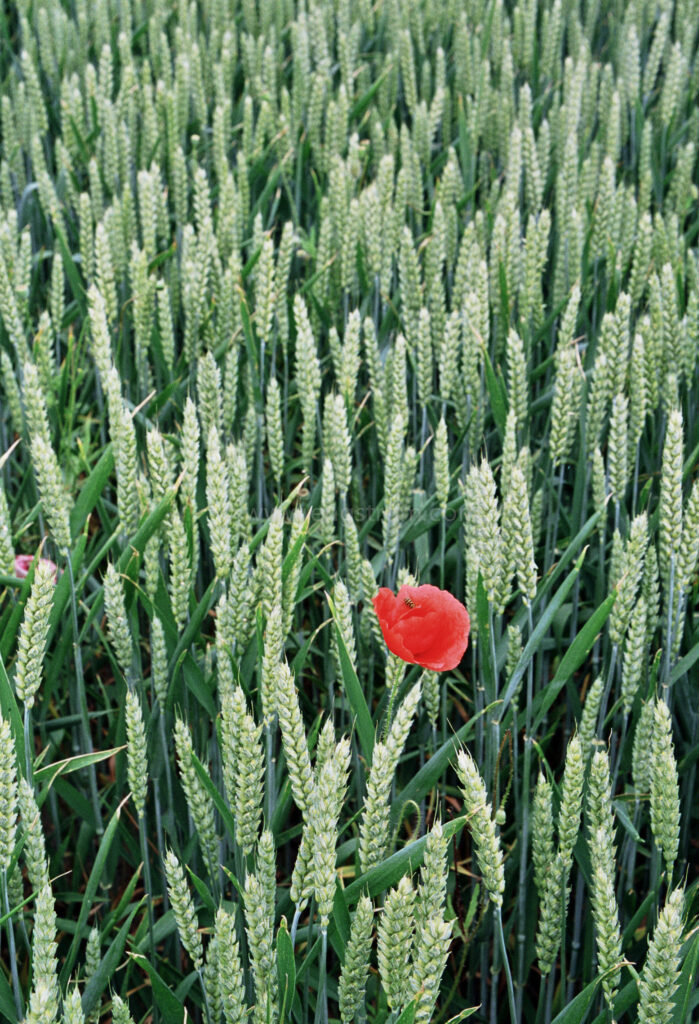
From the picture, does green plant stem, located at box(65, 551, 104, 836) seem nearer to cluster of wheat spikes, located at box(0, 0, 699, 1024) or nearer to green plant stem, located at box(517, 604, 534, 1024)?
cluster of wheat spikes, located at box(0, 0, 699, 1024)

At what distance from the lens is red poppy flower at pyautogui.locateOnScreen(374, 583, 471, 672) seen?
2.64ft

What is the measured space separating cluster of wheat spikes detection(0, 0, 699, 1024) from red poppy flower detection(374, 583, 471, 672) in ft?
0.13

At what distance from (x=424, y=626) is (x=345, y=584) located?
0.29 meters

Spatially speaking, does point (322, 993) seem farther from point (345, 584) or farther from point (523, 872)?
point (345, 584)

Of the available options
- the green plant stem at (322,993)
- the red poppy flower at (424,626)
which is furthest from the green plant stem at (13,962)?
the red poppy flower at (424,626)

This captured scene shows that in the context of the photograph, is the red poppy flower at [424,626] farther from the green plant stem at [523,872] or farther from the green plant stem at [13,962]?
the green plant stem at [13,962]

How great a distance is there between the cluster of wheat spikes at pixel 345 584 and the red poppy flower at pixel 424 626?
0.13ft

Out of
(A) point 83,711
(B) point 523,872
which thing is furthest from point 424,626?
(A) point 83,711

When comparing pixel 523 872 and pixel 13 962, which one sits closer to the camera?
pixel 13 962

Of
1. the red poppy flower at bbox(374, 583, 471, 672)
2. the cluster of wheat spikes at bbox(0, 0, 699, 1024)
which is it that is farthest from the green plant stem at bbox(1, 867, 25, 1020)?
the red poppy flower at bbox(374, 583, 471, 672)

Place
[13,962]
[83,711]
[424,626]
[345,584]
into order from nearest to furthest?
1. [13,962]
2. [424,626]
3. [83,711]
4. [345,584]

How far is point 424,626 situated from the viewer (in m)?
0.81

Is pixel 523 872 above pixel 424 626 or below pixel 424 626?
below

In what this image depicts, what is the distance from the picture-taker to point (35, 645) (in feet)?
2.38
